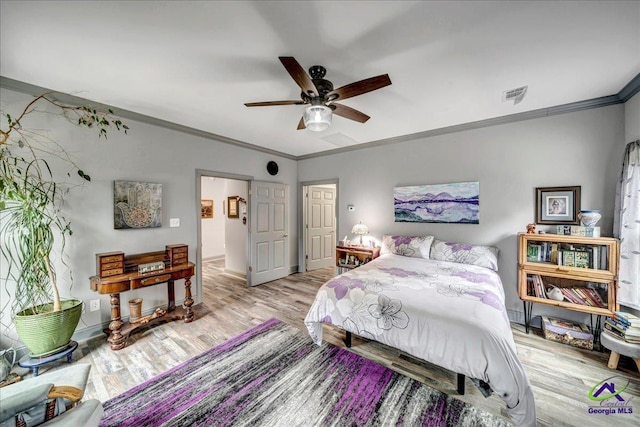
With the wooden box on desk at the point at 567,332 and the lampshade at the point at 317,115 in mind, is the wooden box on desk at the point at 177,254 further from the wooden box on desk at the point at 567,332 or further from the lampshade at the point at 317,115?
the wooden box on desk at the point at 567,332

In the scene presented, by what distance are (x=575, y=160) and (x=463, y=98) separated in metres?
1.56

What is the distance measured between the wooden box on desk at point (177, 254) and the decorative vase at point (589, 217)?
476 cm

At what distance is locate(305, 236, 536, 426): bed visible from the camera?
1521 millimetres

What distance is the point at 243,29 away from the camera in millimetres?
1571

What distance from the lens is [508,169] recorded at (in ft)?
10.0

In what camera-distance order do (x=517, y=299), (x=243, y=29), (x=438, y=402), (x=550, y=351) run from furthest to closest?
(x=517, y=299) → (x=550, y=351) → (x=438, y=402) → (x=243, y=29)

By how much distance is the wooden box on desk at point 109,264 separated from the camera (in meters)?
2.50

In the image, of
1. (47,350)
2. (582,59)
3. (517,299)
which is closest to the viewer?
(582,59)

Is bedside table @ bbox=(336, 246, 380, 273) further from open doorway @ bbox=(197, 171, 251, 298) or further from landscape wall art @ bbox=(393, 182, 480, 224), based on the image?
open doorway @ bbox=(197, 171, 251, 298)

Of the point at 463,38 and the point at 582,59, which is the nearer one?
the point at 463,38

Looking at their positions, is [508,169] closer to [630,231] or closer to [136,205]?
[630,231]

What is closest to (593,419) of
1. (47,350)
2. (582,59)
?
(582,59)

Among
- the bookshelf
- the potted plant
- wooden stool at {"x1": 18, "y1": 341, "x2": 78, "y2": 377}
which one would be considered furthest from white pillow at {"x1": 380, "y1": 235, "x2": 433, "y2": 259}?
wooden stool at {"x1": 18, "y1": 341, "x2": 78, "y2": 377}

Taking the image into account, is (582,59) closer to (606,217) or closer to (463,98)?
(463,98)
